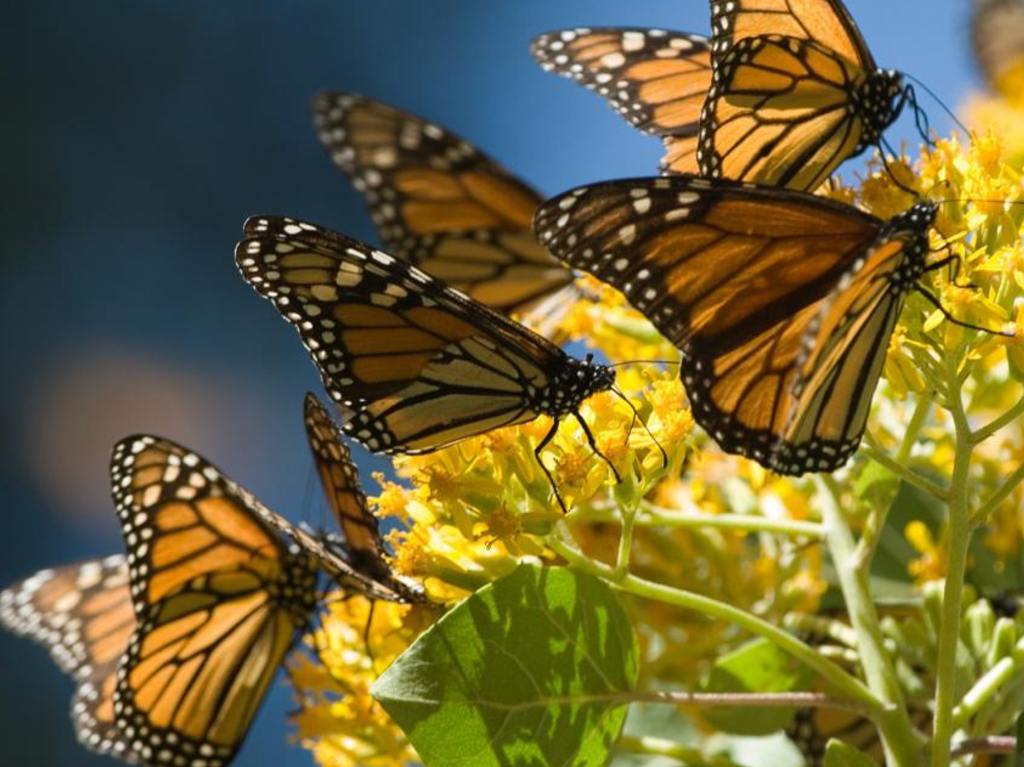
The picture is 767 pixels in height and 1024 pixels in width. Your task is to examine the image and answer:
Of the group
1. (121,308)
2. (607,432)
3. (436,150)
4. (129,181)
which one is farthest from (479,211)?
(129,181)

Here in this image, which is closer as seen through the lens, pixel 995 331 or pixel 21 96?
pixel 995 331

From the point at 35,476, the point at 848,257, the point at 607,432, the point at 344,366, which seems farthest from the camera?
the point at 35,476

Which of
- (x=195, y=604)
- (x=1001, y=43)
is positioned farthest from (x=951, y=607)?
(x=1001, y=43)

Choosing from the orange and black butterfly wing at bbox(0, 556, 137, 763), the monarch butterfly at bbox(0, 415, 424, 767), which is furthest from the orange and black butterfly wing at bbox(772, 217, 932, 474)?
the orange and black butterfly wing at bbox(0, 556, 137, 763)

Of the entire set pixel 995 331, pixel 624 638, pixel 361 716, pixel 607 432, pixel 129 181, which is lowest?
pixel 361 716

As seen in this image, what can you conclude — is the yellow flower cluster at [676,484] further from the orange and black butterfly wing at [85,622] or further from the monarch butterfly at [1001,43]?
the monarch butterfly at [1001,43]

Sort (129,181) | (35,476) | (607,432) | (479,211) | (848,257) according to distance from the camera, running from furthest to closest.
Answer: (129,181)
(35,476)
(479,211)
(607,432)
(848,257)

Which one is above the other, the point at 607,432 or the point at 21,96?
the point at 21,96

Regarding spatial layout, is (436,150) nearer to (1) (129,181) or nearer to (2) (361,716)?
(2) (361,716)
